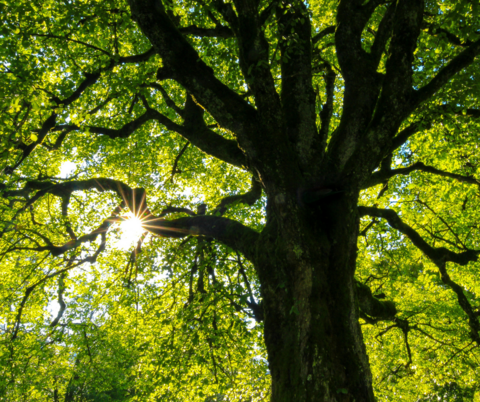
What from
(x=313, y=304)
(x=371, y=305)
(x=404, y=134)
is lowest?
(x=313, y=304)

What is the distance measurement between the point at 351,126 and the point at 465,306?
5421 mm

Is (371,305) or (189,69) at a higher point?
(189,69)

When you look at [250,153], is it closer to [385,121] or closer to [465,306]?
[385,121]

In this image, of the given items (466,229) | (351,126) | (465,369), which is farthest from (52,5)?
(465,369)

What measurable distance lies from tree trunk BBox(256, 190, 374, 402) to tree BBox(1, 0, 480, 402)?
20 millimetres

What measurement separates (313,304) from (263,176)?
170cm

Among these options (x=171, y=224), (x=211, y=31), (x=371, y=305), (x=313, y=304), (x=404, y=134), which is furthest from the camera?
(x=211, y=31)

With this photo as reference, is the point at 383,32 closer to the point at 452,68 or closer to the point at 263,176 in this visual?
the point at 452,68

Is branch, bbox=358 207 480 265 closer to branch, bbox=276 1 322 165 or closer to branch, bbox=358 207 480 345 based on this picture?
branch, bbox=358 207 480 345

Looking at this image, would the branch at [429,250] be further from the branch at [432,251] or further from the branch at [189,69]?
the branch at [189,69]

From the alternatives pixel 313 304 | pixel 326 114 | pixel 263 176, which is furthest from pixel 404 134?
pixel 313 304

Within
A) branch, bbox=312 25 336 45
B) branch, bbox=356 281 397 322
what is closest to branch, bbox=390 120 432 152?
branch, bbox=356 281 397 322

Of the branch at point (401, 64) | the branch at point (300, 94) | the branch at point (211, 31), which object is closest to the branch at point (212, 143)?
the branch at point (300, 94)

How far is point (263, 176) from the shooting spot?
4070 millimetres
